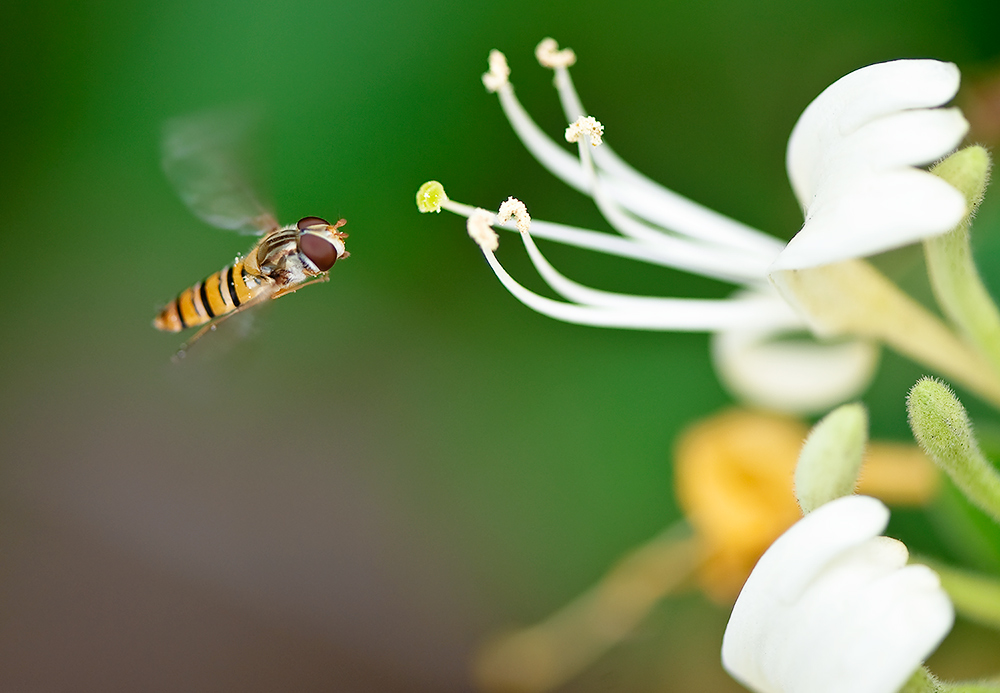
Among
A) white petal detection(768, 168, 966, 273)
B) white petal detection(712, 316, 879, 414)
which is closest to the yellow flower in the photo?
white petal detection(712, 316, 879, 414)

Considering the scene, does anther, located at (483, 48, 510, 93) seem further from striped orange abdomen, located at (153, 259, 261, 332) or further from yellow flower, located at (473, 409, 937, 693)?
yellow flower, located at (473, 409, 937, 693)

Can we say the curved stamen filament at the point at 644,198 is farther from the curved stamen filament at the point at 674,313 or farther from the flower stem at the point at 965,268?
the flower stem at the point at 965,268

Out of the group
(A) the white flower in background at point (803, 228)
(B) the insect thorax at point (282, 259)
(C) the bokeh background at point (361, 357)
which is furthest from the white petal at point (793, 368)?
(B) the insect thorax at point (282, 259)

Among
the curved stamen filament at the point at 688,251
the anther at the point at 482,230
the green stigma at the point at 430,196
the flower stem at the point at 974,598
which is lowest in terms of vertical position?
the flower stem at the point at 974,598

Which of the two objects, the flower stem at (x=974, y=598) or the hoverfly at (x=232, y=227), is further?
the hoverfly at (x=232, y=227)

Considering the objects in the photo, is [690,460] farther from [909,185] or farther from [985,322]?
[909,185]

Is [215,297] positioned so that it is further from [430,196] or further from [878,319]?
[878,319]
